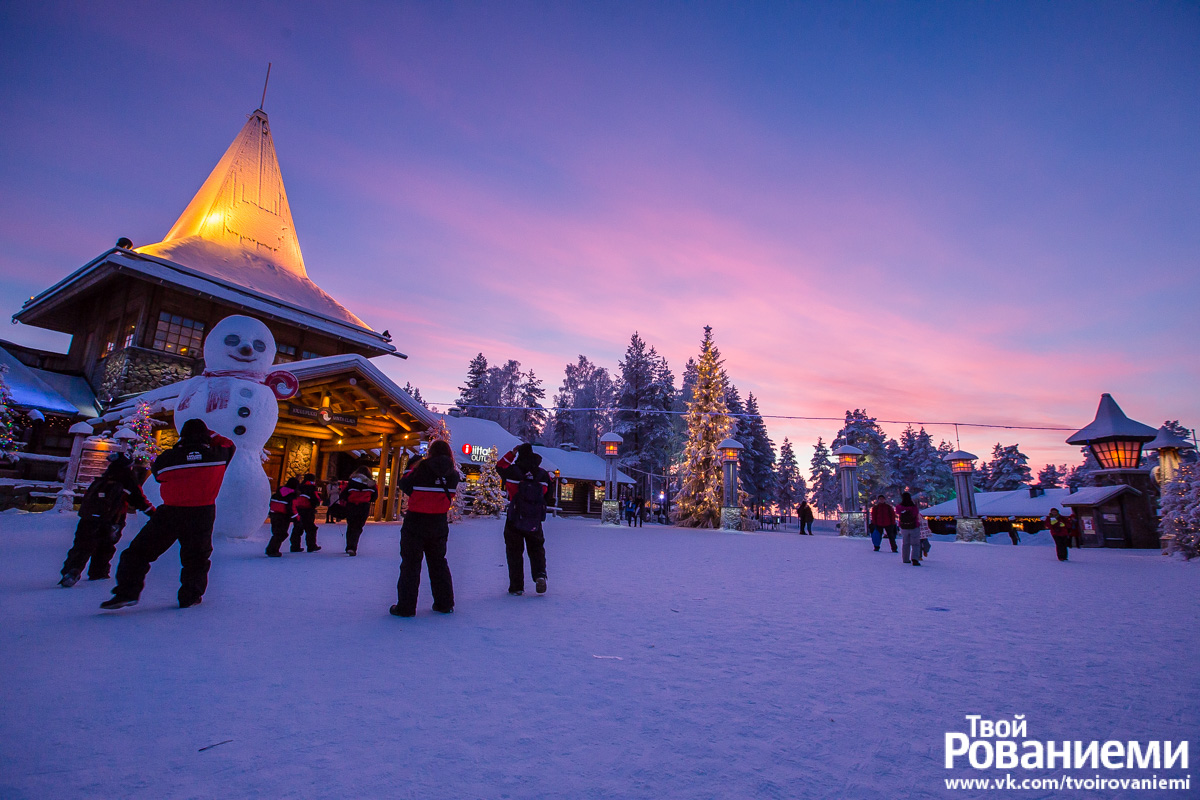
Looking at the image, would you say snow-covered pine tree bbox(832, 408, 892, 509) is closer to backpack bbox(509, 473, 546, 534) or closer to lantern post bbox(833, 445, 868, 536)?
lantern post bbox(833, 445, 868, 536)

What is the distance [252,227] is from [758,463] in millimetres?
39561

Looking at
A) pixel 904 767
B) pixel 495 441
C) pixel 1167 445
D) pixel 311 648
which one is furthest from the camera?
pixel 495 441

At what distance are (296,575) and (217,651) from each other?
373 centimetres

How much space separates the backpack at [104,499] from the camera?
233 inches

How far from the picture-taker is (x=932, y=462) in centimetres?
5241

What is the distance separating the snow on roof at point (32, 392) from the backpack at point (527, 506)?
18.8 m

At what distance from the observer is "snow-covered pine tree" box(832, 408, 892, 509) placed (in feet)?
165

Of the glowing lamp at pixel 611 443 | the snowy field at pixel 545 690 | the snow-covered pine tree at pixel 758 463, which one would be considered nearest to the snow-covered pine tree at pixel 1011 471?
the snow-covered pine tree at pixel 758 463

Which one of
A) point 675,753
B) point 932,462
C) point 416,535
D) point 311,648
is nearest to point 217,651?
point 311,648

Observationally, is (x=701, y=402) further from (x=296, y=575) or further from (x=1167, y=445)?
(x=296, y=575)

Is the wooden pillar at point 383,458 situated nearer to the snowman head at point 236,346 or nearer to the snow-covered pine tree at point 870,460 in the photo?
the snowman head at point 236,346

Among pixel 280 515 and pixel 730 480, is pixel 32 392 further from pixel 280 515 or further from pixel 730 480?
pixel 730 480

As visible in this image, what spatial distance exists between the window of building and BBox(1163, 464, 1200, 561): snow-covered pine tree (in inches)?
1198

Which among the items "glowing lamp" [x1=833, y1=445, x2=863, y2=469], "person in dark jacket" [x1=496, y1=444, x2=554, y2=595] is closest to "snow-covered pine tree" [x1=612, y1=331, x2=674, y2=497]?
"glowing lamp" [x1=833, y1=445, x2=863, y2=469]
